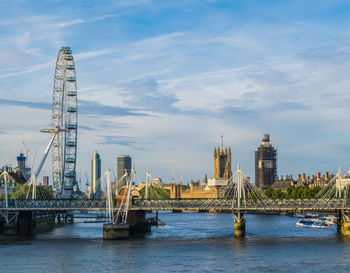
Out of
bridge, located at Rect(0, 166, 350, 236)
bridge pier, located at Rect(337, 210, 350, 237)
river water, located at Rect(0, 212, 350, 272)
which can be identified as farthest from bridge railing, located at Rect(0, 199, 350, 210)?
river water, located at Rect(0, 212, 350, 272)

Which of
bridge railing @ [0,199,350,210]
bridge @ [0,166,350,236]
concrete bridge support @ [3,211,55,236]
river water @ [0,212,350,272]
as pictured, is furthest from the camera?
concrete bridge support @ [3,211,55,236]

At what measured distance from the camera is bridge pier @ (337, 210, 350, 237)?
96.8 metres

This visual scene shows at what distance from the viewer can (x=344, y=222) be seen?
98438 millimetres

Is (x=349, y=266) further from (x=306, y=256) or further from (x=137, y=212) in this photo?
(x=137, y=212)

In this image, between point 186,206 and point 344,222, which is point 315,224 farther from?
point 186,206

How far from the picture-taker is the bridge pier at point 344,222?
96.8 m

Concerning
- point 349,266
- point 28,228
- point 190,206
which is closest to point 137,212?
point 190,206

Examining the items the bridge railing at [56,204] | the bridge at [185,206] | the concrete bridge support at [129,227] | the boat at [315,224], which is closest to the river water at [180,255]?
the concrete bridge support at [129,227]

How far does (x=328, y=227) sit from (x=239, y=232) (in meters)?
34.0

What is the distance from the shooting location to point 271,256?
233 feet

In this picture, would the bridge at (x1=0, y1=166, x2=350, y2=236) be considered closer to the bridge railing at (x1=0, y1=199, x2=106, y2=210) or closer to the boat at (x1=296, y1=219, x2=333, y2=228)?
the bridge railing at (x1=0, y1=199, x2=106, y2=210)

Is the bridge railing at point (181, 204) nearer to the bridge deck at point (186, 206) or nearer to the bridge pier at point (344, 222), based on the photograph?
the bridge deck at point (186, 206)

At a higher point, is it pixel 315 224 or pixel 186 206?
pixel 186 206

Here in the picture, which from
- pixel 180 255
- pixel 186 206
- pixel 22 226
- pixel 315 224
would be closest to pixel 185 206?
pixel 186 206
